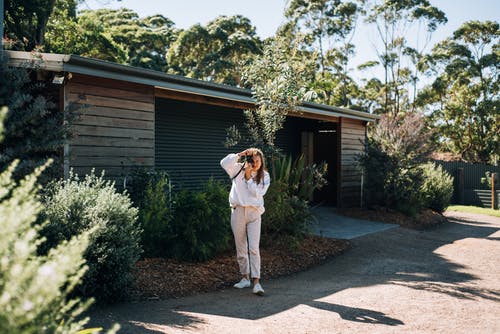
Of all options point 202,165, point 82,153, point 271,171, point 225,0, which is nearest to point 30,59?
point 82,153

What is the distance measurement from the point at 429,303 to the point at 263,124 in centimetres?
424

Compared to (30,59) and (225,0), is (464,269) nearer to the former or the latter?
(30,59)

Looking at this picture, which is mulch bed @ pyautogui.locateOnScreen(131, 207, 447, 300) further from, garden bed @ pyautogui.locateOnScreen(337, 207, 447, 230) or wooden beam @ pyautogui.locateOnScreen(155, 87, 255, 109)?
garden bed @ pyautogui.locateOnScreen(337, 207, 447, 230)

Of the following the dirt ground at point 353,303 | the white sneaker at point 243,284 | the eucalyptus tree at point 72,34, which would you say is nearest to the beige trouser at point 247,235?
the white sneaker at point 243,284

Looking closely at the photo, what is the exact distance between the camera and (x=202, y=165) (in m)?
12.2

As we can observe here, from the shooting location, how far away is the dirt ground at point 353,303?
Result: 191 inches

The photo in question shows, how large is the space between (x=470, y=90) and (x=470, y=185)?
8.82 metres

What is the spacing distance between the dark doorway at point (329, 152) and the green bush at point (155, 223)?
9.18 metres

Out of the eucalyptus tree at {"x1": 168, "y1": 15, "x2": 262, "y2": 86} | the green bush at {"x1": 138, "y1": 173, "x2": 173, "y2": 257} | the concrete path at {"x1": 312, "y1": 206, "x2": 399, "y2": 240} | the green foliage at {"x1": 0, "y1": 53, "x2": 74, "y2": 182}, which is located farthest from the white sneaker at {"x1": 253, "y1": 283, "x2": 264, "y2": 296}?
the eucalyptus tree at {"x1": 168, "y1": 15, "x2": 262, "y2": 86}

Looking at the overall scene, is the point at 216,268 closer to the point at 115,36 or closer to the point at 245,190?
the point at 245,190

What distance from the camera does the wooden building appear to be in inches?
301

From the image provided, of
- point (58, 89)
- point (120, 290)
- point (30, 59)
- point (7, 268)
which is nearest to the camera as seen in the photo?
point (7, 268)

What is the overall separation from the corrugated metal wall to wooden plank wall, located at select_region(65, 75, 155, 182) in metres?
2.03

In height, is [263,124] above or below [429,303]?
above
